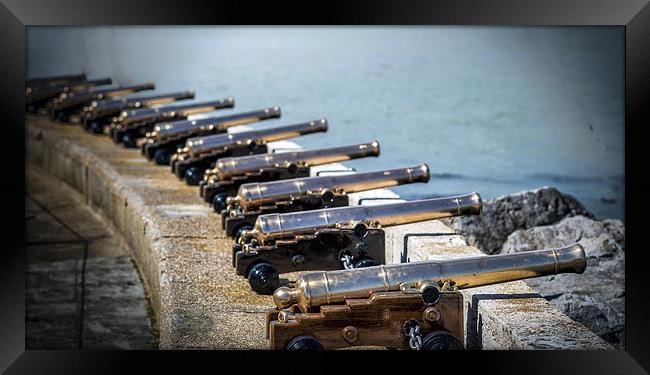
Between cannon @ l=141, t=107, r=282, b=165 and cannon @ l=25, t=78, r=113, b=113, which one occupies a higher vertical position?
cannon @ l=25, t=78, r=113, b=113

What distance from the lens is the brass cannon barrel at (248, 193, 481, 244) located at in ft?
21.6

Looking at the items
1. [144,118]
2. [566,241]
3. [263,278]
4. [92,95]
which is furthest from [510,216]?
[92,95]

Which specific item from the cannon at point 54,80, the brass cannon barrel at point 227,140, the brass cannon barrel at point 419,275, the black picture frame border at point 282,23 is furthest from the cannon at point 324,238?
the cannon at point 54,80

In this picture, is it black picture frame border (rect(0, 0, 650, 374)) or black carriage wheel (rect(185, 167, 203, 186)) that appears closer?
black picture frame border (rect(0, 0, 650, 374))

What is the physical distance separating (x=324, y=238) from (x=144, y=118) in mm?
7091

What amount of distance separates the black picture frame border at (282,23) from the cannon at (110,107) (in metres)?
7.99

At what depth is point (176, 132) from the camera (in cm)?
1145

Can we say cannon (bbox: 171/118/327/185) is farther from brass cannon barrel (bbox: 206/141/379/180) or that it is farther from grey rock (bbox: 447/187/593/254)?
grey rock (bbox: 447/187/593/254)

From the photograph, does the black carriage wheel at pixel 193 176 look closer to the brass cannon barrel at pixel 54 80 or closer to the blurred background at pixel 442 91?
the blurred background at pixel 442 91

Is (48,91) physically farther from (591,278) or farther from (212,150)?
(591,278)

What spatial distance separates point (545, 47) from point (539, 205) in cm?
791

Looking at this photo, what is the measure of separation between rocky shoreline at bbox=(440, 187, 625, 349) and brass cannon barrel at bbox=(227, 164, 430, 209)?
1444 mm

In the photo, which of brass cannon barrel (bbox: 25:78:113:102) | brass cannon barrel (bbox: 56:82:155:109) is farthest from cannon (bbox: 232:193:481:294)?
brass cannon barrel (bbox: 25:78:113:102)
